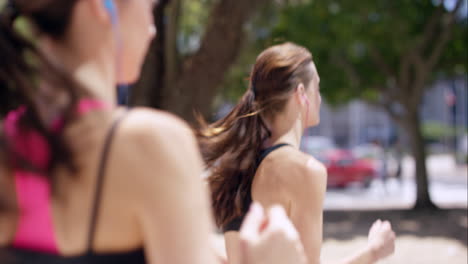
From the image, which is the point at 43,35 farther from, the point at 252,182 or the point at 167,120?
the point at 252,182

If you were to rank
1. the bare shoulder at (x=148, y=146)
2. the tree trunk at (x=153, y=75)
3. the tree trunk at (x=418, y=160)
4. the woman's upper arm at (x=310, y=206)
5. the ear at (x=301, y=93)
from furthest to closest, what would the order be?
1. the tree trunk at (x=418, y=160)
2. the tree trunk at (x=153, y=75)
3. the ear at (x=301, y=93)
4. the woman's upper arm at (x=310, y=206)
5. the bare shoulder at (x=148, y=146)

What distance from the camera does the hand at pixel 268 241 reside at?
114cm

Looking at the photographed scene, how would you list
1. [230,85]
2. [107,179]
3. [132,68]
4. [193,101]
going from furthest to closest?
[230,85]
[193,101]
[132,68]
[107,179]

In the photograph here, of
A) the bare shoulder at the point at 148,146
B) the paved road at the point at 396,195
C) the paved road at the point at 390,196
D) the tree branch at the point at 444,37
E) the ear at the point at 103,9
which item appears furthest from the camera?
the paved road at the point at 396,195

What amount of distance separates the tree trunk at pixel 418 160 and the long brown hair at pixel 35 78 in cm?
1228

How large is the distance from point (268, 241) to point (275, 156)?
40.3 inches

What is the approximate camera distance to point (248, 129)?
2.35 metres

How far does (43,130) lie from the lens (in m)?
0.99

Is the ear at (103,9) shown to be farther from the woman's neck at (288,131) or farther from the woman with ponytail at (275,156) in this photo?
the woman's neck at (288,131)

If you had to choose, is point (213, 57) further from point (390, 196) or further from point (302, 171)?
point (390, 196)

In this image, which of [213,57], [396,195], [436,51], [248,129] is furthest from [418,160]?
[248,129]

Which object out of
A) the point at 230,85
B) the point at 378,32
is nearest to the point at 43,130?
the point at 378,32

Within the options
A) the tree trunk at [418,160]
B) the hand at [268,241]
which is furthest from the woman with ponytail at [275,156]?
the tree trunk at [418,160]

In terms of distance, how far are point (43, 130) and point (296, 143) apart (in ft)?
4.52
